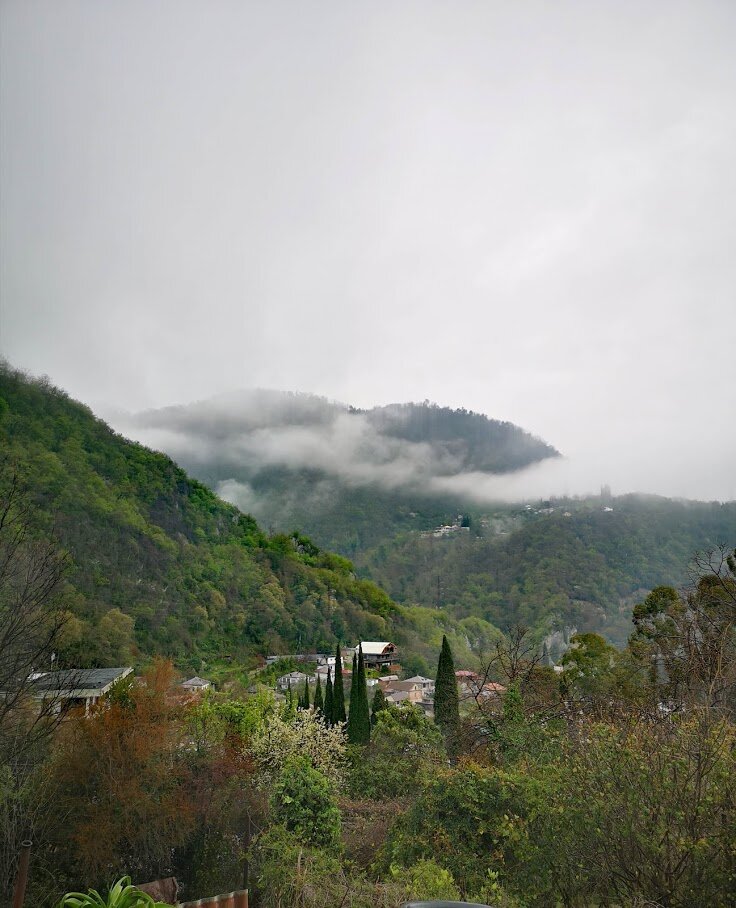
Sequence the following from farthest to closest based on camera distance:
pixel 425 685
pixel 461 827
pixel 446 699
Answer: pixel 425 685 → pixel 446 699 → pixel 461 827

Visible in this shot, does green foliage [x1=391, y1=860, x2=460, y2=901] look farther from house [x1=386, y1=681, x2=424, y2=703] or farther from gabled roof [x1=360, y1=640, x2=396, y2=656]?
gabled roof [x1=360, y1=640, x2=396, y2=656]

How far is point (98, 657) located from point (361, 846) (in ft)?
82.4

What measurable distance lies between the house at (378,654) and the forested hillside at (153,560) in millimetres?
5078

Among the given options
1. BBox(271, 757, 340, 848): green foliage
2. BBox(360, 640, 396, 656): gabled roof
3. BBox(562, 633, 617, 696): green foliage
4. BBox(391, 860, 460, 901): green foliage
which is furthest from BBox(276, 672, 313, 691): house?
BBox(391, 860, 460, 901): green foliage

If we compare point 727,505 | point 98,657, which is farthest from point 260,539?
point 727,505

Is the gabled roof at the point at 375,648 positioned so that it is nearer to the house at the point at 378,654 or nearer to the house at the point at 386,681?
the house at the point at 378,654

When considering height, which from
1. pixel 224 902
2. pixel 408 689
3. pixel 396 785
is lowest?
pixel 408 689

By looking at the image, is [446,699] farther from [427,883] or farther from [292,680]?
[292,680]

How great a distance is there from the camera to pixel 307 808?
9.49m

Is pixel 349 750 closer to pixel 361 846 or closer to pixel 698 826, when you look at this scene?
pixel 361 846

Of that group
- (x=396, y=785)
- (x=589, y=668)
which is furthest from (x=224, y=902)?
(x=589, y=668)

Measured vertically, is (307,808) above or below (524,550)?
below

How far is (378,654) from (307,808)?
164ft

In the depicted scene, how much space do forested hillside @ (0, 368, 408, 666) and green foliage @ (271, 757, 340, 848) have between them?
2126 cm
